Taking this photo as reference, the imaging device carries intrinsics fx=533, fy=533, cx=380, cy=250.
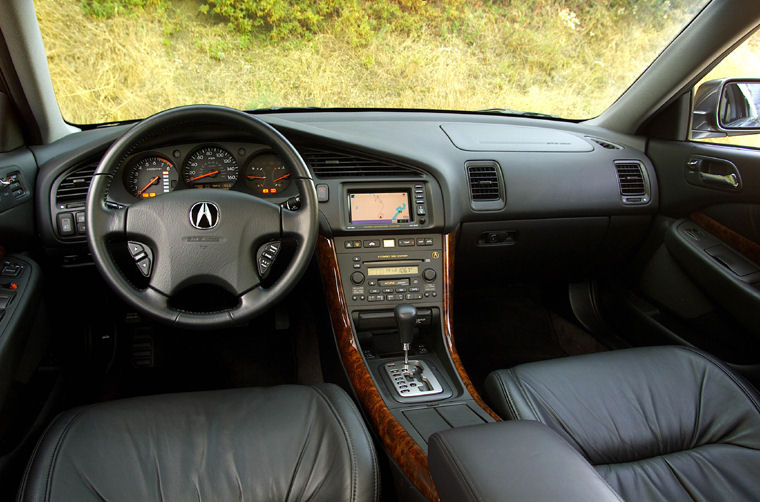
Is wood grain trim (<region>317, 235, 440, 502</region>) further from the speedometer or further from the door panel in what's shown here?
the door panel

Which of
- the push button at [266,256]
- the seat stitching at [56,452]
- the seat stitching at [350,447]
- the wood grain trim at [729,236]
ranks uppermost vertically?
the push button at [266,256]

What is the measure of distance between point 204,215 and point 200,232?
0.05m

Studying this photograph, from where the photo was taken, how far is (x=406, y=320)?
1.79 meters

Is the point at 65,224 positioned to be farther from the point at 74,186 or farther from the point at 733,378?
the point at 733,378

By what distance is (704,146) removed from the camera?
2143 mm

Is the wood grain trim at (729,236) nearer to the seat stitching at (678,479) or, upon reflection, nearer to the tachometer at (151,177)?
the seat stitching at (678,479)

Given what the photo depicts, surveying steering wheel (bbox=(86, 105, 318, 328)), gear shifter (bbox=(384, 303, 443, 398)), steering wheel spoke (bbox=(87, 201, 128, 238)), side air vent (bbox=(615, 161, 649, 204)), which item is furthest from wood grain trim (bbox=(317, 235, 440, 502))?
side air vent (bbox=(615, 161, 649, 204))

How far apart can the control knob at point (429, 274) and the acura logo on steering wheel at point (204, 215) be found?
84 cm

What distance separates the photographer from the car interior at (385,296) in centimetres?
127

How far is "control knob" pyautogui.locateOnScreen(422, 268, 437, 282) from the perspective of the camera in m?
1.99

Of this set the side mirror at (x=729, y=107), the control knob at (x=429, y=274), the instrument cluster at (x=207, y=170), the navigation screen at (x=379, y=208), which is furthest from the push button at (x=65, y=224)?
the side mirror at (x=729, y=107)

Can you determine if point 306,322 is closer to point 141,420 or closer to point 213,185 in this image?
point 213,185

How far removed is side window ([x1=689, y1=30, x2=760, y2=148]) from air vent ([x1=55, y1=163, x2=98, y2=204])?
231cm

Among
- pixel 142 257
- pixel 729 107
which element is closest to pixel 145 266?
pixel 142 257
